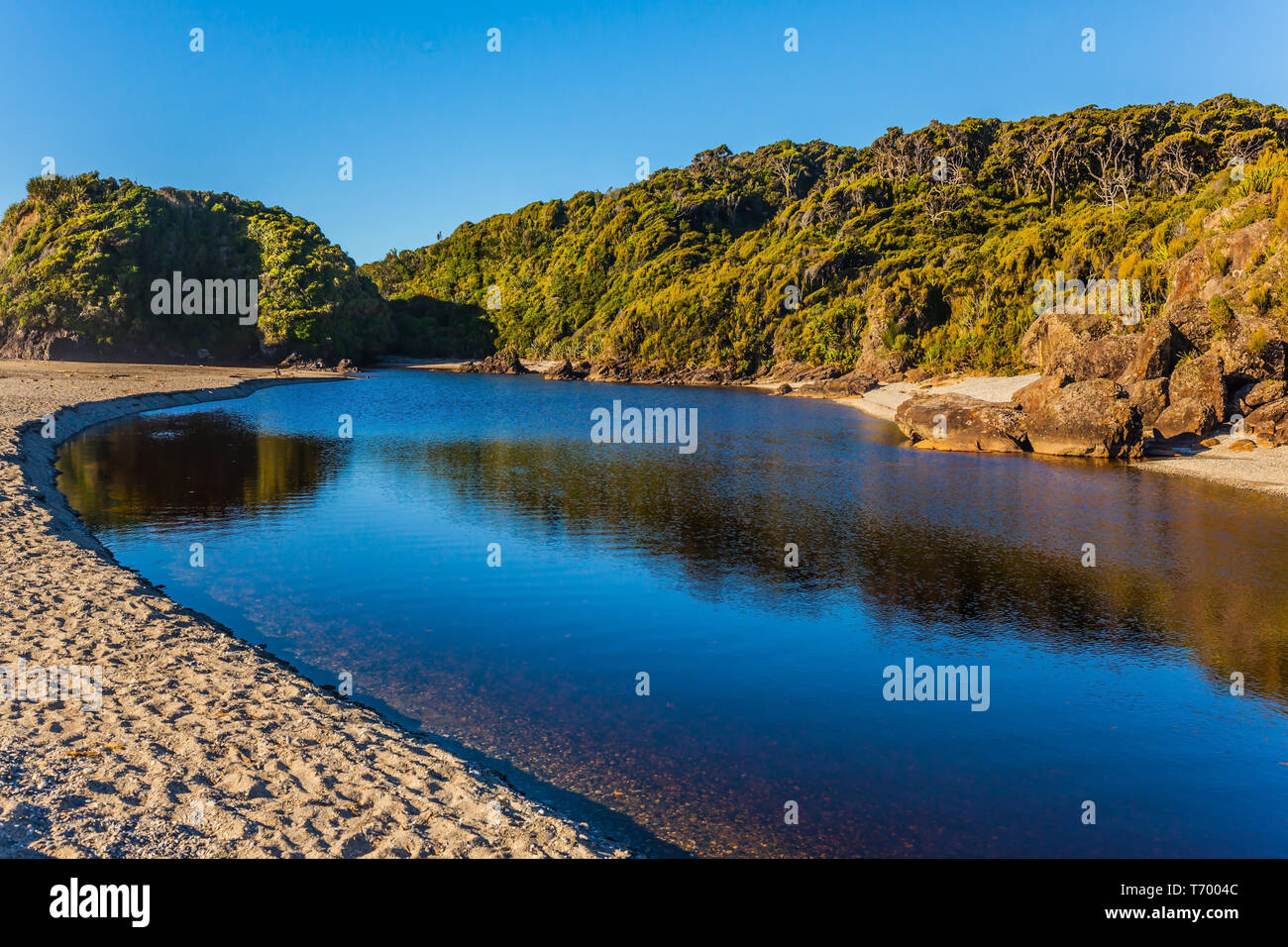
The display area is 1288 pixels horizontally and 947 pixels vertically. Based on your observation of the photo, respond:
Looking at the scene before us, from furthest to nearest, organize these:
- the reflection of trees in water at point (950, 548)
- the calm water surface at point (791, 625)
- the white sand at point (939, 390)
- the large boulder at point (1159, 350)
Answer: the white sand at point (939, 390) → the large boulder at point (1159, 350) → the reflection of trees in water at point (950, 548) → the calm water surface at point (791, 625)

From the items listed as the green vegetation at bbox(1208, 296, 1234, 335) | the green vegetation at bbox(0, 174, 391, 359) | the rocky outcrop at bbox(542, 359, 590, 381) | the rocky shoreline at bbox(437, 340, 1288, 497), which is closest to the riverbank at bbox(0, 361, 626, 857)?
the rocky shoreline at bbox(437, 340, 1288, 497)

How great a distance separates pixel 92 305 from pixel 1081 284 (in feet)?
345

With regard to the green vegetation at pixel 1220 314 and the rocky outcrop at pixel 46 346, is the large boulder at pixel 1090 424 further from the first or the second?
the rocky outcrop at pixel 46 346

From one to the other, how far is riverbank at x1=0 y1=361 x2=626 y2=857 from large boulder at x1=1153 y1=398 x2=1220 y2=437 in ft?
117

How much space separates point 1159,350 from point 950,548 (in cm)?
2455

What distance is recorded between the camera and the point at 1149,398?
35406 millimetres

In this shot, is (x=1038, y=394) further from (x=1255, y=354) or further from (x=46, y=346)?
(x=46, y=346)

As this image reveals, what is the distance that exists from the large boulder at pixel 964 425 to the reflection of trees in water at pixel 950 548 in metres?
4.53

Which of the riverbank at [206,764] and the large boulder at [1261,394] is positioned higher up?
the large boulder at [1261,394]

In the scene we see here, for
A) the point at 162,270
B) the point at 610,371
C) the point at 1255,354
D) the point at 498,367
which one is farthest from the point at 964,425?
the point at 162,270

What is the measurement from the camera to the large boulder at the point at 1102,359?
129 feet

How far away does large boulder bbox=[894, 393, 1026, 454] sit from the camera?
35.3 m

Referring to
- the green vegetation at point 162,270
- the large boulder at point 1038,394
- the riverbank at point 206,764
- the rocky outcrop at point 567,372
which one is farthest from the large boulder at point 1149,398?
the green vegetation at point 162,270
